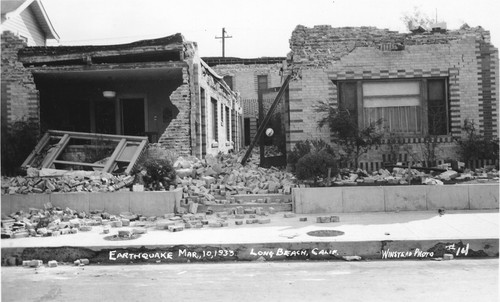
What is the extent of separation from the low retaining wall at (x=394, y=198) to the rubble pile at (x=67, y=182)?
4.73m

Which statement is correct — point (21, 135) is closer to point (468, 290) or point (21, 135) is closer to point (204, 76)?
point (204, 76)

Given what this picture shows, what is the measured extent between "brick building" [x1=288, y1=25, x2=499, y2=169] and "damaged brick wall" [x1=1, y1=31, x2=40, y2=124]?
863 cm

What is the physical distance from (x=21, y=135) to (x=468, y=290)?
13607mm

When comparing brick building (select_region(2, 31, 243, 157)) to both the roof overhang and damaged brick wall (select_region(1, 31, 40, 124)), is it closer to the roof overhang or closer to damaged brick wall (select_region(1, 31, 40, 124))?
damaged brick wall (select_region(1, 31, 40, 124))

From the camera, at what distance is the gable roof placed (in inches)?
689

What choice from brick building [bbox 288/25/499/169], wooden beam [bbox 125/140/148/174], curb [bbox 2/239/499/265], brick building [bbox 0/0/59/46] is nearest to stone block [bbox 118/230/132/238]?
curb [bbox 2/239/499/265]

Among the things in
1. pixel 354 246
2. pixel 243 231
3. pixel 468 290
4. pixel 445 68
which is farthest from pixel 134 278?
pixel 445 68

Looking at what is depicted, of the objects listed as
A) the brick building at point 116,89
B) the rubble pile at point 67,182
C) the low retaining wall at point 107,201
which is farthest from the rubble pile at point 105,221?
the brick building at point 116,89

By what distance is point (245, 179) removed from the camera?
42.2 feet

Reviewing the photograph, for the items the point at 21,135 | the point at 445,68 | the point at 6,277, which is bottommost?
the point at 6,277

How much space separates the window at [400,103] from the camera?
Answer: 14156 mm

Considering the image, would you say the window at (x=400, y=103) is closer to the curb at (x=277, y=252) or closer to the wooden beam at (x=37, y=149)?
the curb at (x=277, y=252)

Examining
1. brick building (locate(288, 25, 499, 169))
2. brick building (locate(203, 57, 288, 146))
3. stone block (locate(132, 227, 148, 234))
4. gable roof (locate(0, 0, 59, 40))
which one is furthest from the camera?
brick building (locate(203, 57, 288, 146))

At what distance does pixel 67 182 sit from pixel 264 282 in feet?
24.4
